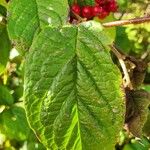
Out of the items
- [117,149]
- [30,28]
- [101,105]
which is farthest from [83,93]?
[117,149]

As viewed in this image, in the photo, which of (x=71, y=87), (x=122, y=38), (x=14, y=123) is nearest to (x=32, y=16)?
(x=71, y=87)

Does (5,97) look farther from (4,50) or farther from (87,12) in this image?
(87,12)

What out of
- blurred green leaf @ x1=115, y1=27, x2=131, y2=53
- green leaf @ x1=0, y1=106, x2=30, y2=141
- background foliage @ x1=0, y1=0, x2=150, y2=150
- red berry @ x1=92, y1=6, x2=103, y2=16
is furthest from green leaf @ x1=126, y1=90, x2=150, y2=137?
blurred green leaf @ x1=115, y1=27, x2=131, y2=53

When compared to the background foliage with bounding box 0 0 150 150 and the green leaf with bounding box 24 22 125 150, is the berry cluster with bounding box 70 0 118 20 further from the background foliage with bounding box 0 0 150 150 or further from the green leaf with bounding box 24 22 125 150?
the green leaf with bounding box 24 22 125 150

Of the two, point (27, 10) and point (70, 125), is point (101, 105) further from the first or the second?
point (27, 10)

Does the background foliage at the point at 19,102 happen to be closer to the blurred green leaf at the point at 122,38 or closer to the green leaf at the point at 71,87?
the blurred green leaf at the point at 122,38

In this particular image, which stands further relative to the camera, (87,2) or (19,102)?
(19,102)
